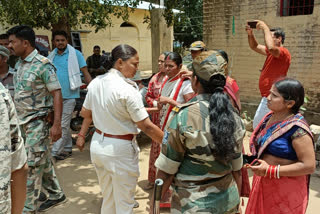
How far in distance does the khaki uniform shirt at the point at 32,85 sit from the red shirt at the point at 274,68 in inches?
104

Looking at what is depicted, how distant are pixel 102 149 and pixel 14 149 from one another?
114 centimetres

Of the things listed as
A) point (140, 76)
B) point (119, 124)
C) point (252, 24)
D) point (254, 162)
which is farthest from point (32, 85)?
point (140, 76)

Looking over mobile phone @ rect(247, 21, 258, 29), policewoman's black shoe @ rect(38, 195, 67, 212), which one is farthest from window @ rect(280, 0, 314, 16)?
policewoman's black shoe @ rect(38, 195, 67, 212)

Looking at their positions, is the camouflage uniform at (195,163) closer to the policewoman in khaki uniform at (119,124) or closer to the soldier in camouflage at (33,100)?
the policewoman in khaki uniform at (119,124)

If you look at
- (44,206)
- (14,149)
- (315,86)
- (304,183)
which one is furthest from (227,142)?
(315,86)

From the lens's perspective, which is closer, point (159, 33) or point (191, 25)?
point (159, 33)

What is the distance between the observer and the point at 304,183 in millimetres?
2230

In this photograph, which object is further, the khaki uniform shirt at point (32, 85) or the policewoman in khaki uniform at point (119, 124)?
the khaki uniform shirt at point (32, 85)

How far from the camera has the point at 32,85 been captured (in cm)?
303

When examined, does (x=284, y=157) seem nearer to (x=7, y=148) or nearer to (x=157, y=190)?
(x=157, y=190)

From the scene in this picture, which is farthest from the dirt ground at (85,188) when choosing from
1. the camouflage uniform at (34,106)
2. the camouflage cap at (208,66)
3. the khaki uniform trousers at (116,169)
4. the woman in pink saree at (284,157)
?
the camouflage cap at (208,66)

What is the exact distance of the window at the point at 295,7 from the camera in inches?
245

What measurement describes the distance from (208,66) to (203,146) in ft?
1.56

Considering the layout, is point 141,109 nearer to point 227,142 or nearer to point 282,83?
point 227,142
